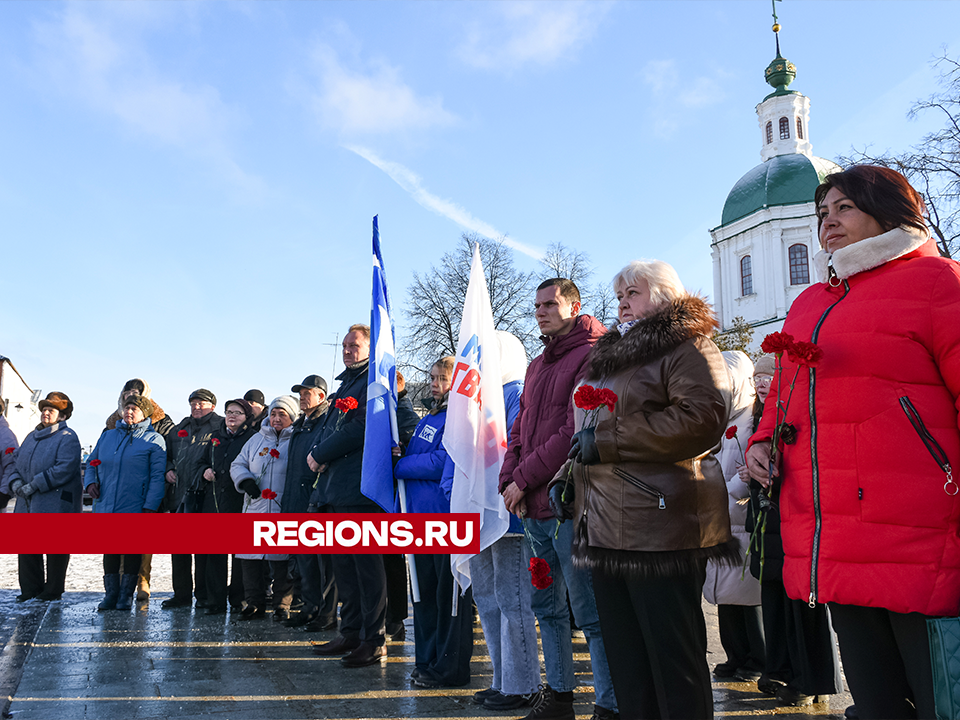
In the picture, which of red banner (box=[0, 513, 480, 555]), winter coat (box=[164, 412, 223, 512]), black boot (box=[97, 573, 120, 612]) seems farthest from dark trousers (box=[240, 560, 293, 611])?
black boot (box=[97, 573, 120, 612])

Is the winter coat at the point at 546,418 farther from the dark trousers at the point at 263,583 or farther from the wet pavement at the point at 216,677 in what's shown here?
the dark trousers at the point at 263,583

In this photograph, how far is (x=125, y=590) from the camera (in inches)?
312

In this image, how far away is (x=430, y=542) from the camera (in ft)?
17.0

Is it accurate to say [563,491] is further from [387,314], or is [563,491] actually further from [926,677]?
[387,314]

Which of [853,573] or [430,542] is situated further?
[430,542]

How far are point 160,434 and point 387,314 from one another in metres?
4.15

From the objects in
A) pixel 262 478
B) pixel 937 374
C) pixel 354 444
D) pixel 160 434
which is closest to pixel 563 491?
pixel 937 374

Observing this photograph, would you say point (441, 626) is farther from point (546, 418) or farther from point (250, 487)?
point (250, 487)

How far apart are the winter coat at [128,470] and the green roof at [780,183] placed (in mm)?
40992

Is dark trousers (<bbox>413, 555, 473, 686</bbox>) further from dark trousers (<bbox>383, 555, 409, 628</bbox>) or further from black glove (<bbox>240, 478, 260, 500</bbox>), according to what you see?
black glove (<bbox>240, 478, 260, 500</bbox>)

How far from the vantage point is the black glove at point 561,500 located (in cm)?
343

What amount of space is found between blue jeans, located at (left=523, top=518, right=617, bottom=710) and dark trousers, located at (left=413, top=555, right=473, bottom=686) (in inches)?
34.2

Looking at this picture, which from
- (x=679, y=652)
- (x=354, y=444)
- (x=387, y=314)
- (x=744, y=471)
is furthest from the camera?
(x=387, y=314)

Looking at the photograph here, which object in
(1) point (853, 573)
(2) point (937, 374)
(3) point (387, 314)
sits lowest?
(1) point (853, 573)
